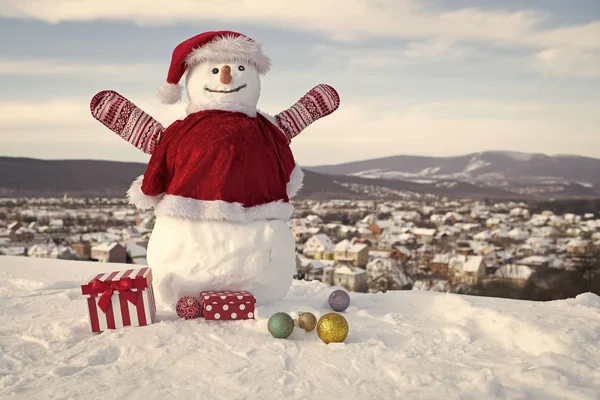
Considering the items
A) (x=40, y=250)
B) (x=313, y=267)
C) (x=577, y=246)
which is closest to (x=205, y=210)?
(x=313, y=267)

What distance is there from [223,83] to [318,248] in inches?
391

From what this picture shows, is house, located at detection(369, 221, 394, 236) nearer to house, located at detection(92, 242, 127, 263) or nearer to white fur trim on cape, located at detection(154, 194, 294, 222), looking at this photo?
house, located at detection(92, 242, 127, 263)

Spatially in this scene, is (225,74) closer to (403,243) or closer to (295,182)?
(295,182)

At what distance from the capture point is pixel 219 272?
3324mm

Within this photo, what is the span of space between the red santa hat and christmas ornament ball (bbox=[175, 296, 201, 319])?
4.12 ft

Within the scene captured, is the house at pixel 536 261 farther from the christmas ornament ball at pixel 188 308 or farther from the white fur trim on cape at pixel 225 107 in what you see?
the christmas ornament ball at pixel 188 308

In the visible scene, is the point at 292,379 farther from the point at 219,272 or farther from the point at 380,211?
the point at 380,211

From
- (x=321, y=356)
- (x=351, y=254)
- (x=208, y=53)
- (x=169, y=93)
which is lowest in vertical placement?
(x=351, y=254)

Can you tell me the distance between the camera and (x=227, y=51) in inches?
138

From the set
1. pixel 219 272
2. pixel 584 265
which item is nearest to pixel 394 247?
pixel 584 265

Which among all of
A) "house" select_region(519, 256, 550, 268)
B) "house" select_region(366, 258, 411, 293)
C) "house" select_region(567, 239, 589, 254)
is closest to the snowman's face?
"house" select_region(366, 258, 411, 293)

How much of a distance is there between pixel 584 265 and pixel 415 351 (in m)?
9.50

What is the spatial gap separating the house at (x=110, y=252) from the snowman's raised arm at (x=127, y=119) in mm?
7285

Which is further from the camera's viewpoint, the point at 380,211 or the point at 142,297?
the point at 380,211
